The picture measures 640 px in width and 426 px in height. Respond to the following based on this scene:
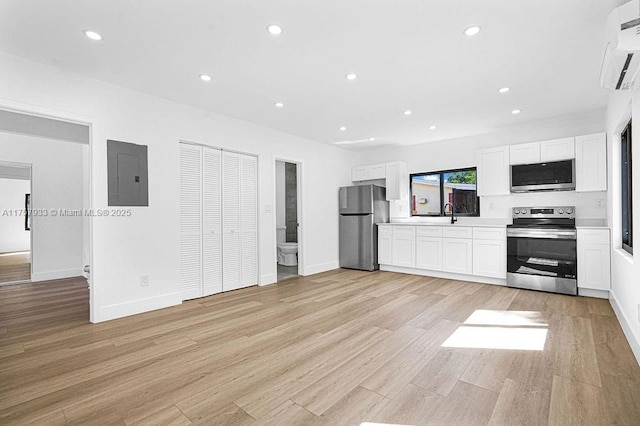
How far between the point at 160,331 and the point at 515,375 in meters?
2.92

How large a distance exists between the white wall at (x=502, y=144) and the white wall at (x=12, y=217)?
9748 mm

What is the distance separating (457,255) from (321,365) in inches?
138

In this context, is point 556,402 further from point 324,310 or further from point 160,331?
point 160,331

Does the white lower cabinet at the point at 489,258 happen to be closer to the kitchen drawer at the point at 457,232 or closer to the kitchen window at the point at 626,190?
the kitchen drawer at the point at 457,232

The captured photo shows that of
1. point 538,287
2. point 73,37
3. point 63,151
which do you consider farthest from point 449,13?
point 63,151

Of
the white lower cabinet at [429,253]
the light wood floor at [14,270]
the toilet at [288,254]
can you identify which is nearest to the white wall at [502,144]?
the white lower cabinet at [429,253]

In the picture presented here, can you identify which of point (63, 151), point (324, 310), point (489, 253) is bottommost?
point (324, 310)

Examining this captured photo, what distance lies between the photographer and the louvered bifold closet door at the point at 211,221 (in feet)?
13.6

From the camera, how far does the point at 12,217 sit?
9.32 meters

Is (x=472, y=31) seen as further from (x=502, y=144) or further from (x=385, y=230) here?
(x=385, y=230)

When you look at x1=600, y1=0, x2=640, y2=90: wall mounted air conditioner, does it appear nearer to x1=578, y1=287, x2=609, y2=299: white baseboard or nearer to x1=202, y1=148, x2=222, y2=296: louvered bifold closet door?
x1=578, y1=287, x2=609, y2=299: white baseboard

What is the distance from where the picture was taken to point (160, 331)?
2.89m

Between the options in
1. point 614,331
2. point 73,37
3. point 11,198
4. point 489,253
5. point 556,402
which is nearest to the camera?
point 556,402

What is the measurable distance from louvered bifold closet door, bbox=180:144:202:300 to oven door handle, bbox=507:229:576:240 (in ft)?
14.3
